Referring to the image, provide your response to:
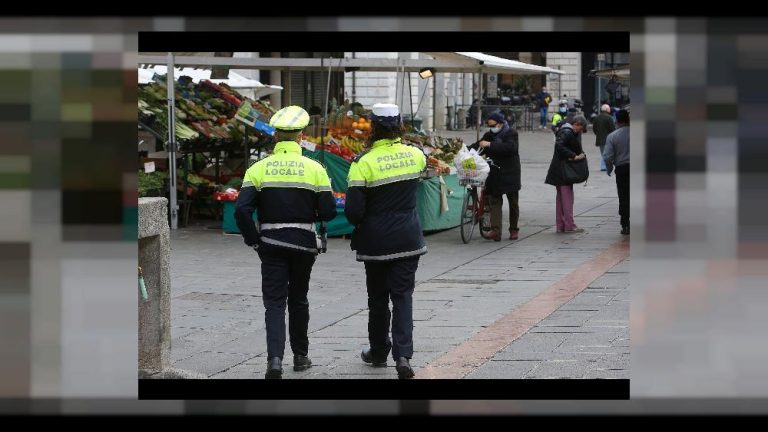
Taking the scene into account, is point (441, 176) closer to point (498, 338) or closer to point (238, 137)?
point (238, 137)

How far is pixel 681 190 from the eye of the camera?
4.93 m

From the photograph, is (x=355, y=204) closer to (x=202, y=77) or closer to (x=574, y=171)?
(x=574, y=171)

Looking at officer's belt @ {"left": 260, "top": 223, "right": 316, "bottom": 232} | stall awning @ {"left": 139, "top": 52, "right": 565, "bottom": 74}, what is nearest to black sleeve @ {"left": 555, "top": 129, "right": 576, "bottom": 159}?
stall awning @ {"left": 139, "top": 52, "right": 565, "bottom": 74}

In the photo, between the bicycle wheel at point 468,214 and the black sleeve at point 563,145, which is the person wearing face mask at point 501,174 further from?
the black sleeve at point 563,145

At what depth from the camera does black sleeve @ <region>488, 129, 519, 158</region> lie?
47.3 feet

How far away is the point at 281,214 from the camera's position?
7395mm

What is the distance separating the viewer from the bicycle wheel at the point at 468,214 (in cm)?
1448

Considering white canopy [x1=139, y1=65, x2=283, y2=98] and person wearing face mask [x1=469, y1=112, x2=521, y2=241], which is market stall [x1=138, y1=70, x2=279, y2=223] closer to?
white canopy [x1=139, y1=65, x2=283, y2=98]

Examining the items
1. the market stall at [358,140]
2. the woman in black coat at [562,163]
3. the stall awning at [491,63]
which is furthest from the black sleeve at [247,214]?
the stall awning at [491,63]

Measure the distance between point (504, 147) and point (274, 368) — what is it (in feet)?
24.5

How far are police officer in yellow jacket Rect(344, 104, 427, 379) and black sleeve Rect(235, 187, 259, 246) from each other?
55 centimetres

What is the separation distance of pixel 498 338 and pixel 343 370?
1.36 meters

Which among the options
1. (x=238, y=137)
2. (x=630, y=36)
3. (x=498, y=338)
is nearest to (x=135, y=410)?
(x=630, y=36)

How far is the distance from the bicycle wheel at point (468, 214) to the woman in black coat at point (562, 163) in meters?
0.95
